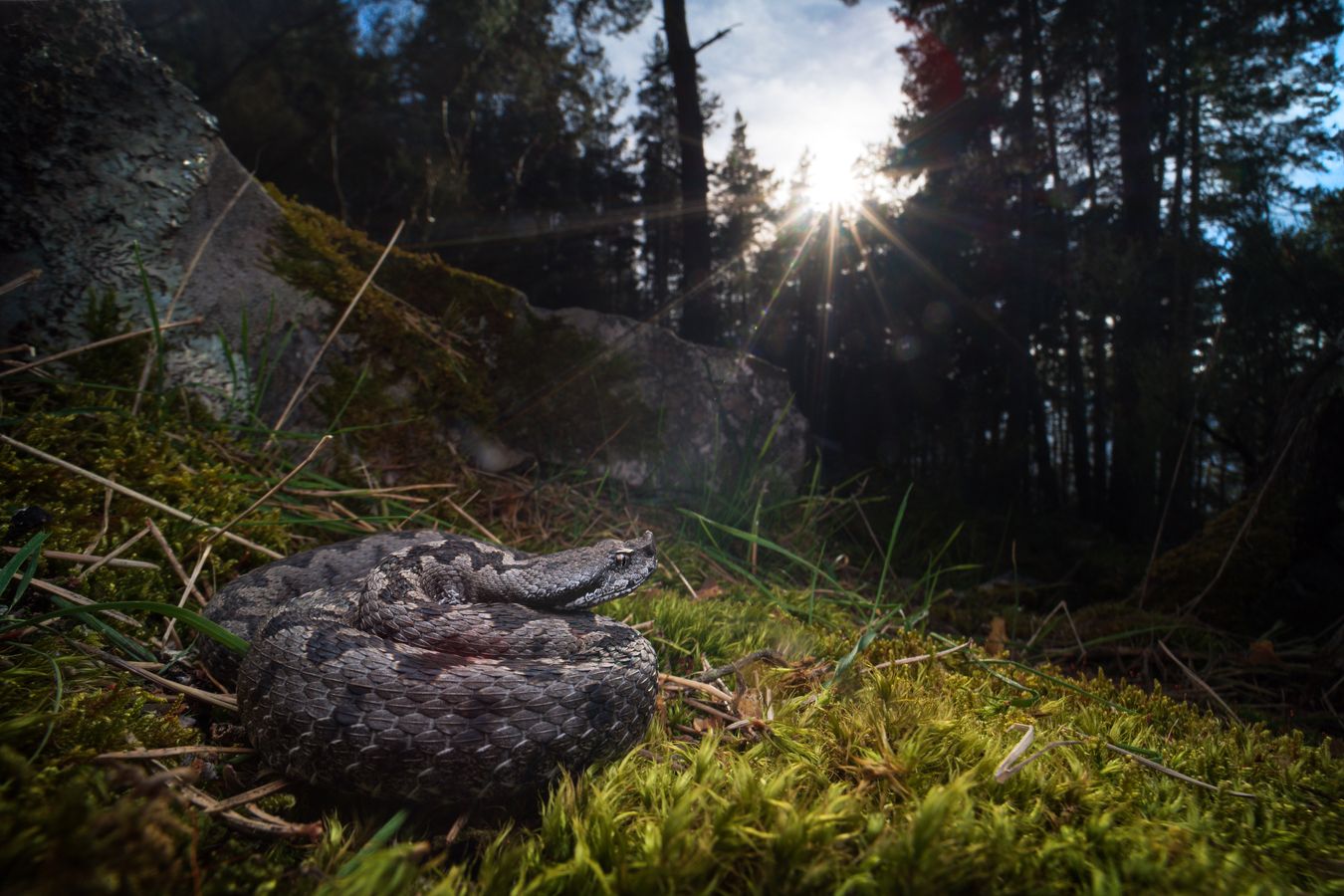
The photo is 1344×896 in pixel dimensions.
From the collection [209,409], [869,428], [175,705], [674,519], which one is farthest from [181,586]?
[869,428]

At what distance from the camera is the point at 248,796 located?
1561 millimetres

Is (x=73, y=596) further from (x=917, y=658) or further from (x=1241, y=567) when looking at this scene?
(x=1241, y=567)

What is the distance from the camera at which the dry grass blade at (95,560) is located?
85.7 inches

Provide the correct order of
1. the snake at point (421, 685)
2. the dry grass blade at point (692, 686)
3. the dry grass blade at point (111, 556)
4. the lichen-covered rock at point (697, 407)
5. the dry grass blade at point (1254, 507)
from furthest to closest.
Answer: the lichen-covered rock at point (697, 407)
the dry grass blade at point (1254, 507)
the dry grass blade at point (111, 556)
the dry grass blade at point (692, 686)
the snake at point (421, 685)

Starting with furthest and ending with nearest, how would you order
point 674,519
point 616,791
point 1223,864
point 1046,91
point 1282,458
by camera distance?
point 1046,91
point 674,519
point 1282,458
point 616,791
point 1223,864

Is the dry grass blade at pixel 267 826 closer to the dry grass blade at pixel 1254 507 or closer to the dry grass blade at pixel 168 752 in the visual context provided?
the dry grass blade at pixel 168 752

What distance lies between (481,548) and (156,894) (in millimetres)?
2093

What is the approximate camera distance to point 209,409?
3.67m

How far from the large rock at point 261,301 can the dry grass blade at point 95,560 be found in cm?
131

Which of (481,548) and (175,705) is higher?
(481,548)

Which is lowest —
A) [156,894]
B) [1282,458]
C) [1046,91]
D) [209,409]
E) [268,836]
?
[268,836]

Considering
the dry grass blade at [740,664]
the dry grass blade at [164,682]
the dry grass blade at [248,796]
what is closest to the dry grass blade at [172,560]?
the dry grass blade at [164,682]

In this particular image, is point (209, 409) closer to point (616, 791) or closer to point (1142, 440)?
point (616, 791)

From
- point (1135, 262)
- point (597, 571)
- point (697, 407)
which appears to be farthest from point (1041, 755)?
point (1135, 262)
